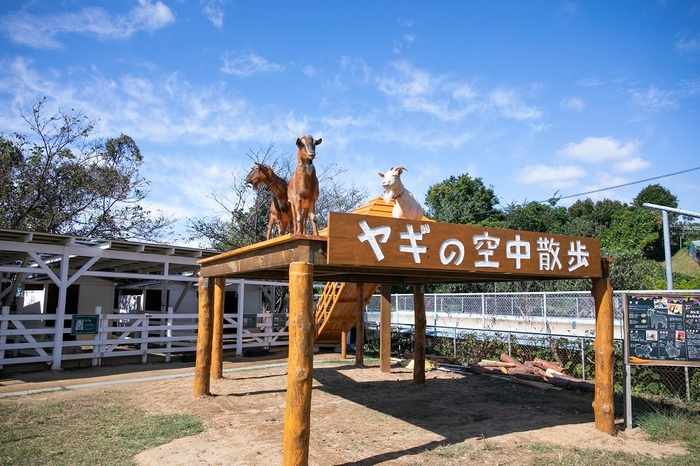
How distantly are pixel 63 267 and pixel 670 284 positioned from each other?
Answer: 14155mm

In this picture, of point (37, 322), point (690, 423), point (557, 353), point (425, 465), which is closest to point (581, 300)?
point (557, 353)

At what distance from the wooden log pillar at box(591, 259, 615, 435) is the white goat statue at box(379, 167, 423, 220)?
2872 mm

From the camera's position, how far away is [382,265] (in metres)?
5.13

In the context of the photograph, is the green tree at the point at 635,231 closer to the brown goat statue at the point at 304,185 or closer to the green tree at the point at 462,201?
the green tree at the point at 462,201

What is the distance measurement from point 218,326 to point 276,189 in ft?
14.3

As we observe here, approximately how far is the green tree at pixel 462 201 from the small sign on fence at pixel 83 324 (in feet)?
77.5

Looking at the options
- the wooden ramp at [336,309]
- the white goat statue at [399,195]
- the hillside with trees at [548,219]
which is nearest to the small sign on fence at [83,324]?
the wooden ramp at [336,309]

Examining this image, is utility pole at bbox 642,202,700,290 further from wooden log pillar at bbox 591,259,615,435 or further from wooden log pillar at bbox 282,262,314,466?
wooden log pillar at bbox 282,262,314,466

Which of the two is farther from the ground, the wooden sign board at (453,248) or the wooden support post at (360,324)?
the wooden sign board at (453,248)

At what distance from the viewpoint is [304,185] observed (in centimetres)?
619

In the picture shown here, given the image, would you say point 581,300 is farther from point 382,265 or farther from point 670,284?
point 382,265

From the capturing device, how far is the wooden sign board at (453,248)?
16.4 feet

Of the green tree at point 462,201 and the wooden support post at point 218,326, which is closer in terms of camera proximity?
the wooden support post at point 218,326

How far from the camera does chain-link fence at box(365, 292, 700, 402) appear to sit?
10.0 m
